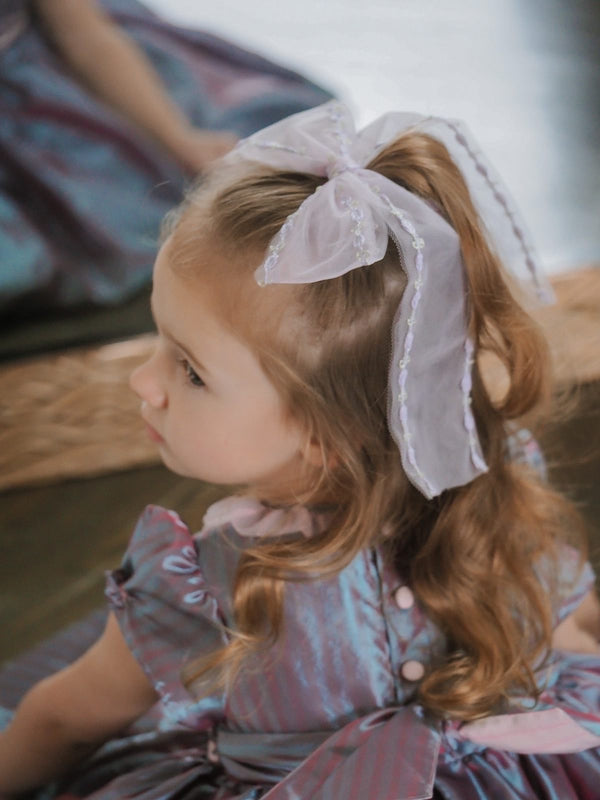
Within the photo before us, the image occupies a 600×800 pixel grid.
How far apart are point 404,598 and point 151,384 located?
10.1 inches

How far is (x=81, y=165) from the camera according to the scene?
1478mm

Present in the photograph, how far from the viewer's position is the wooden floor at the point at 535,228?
1205mm

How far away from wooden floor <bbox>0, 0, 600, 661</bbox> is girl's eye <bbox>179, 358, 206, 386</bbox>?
0.36 metres

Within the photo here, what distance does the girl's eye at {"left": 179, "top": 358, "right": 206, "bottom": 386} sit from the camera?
0.69 m

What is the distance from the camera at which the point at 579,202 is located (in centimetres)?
168

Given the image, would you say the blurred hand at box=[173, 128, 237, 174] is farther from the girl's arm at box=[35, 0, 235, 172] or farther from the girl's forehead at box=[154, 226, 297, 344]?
the girl's forehead at box=[154, 226, 297, 344]

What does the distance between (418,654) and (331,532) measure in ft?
0.43

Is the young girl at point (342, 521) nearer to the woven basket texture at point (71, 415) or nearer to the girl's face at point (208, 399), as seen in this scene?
the girl's face at point (208, 399)

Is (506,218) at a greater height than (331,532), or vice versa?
(506,218)

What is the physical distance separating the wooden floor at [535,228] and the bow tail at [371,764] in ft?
1.24

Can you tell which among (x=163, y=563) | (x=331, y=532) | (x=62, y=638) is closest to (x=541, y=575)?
(x=331, y=532)

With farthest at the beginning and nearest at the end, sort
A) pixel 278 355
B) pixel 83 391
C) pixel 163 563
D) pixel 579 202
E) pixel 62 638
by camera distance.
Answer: pixel 579 202
pixel 83 391
pixel 62 638
pixel 163 563
pixel 278 355

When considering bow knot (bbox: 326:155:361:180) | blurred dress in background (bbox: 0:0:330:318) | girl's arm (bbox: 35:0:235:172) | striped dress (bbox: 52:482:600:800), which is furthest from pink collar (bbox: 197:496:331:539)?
girl's arm (bbox: 35:0:235:172)

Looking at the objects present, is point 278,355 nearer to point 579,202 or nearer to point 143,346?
point 143,346
